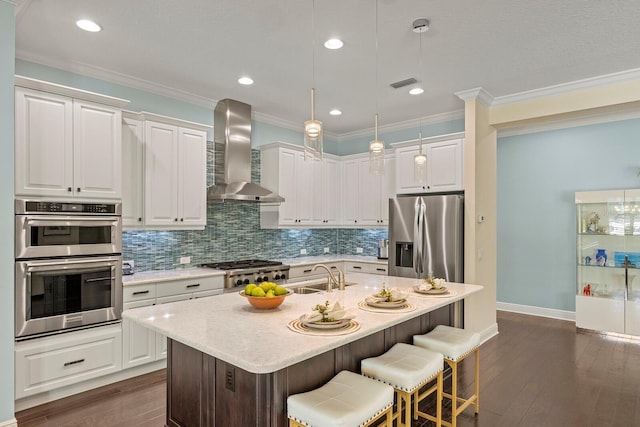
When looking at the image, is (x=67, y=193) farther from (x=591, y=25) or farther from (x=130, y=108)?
(x=591, y=25)

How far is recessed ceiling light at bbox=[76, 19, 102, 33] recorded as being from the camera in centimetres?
291

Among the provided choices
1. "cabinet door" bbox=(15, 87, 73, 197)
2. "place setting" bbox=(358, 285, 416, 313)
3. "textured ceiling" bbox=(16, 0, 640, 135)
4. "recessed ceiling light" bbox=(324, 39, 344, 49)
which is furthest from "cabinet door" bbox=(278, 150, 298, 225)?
"place setting" bbox=(358, 285, 416, 313)

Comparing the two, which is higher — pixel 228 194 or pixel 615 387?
pixel 228 194

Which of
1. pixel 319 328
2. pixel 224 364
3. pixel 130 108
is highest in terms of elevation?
pixel 130 108

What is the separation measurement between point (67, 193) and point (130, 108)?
50.2 inches

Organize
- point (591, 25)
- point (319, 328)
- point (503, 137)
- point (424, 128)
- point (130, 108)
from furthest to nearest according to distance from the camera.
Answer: point (503, 137) < point (424, 128) < point (130, 108) < point (591, 25) < point (319, 328)

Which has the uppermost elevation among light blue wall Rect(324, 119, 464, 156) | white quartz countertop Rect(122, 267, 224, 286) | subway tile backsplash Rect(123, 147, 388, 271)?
light blue wall Rect(324, 119, 464, 156)

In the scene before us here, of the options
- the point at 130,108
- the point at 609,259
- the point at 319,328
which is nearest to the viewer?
the point at 319,328

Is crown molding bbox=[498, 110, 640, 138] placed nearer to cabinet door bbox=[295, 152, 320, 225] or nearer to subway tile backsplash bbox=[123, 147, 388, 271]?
subway tile backsplash bbox=[123, 147, 388, 271]

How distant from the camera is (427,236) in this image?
186 inches

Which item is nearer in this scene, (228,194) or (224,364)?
(224,364)

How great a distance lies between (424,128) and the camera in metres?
5.62

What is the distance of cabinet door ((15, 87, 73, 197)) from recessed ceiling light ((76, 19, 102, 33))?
0.60 meters

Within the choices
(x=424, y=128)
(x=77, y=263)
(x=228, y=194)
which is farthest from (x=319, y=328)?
(x=424, y=128)
